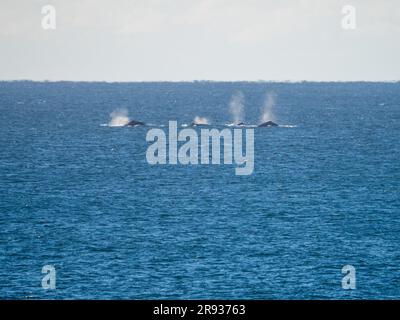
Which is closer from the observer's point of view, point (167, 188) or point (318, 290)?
point (318, 290)

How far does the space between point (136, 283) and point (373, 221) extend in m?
40.1

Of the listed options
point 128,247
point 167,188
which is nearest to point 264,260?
point 128,247

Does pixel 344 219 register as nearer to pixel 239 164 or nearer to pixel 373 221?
pixel 373 221

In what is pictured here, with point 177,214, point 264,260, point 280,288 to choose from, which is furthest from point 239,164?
point 280,288

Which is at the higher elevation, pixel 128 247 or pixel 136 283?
pixel 128 247

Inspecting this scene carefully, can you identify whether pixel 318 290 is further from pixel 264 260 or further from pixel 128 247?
pixel 128 247

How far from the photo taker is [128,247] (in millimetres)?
86938

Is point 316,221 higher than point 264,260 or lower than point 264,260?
higher

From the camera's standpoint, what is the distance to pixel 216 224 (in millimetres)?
101188

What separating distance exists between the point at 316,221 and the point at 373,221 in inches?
276
